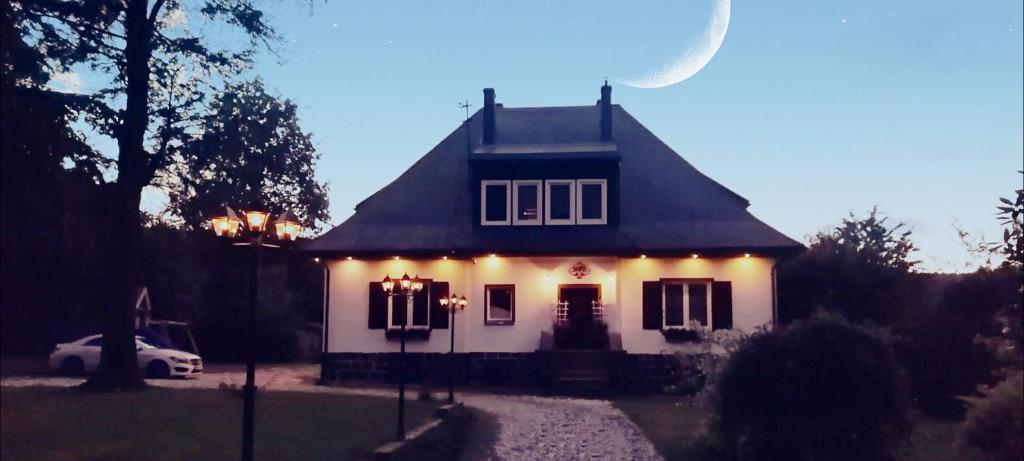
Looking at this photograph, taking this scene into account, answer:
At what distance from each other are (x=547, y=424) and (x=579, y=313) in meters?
9.68

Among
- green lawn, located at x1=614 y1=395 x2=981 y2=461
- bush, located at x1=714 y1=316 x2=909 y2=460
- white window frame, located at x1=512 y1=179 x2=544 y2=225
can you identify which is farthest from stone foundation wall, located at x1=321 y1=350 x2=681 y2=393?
bush, located at x1=714 y1=316 x2=909 y2=460

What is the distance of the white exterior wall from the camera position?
26.1 metres

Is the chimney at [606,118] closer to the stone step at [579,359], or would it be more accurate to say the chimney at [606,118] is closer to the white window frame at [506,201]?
the white window frame at [506,201]

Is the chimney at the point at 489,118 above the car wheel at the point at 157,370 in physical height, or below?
above

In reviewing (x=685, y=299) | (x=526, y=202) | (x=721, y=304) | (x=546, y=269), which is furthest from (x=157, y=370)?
(x=721, y=304)

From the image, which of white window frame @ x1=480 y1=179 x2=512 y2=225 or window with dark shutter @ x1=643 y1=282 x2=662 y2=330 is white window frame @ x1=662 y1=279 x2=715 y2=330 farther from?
white window frame @ x1=480 y1=179 x2=512 y2=225

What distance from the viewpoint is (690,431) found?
15.6 metres

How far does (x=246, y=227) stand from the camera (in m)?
10.3

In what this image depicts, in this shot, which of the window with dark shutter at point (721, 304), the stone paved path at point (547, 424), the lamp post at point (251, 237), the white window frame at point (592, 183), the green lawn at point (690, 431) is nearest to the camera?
the lamp post at point (251, 237)

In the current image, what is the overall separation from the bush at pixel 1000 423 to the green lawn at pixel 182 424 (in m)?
7.12

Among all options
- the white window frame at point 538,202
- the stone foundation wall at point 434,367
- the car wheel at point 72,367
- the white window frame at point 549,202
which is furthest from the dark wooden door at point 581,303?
the car wheel at point 72,367

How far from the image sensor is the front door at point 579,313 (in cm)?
2650

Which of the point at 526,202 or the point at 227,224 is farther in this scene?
the point at 526,202

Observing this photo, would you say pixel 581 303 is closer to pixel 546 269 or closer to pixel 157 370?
pixel 546 269
